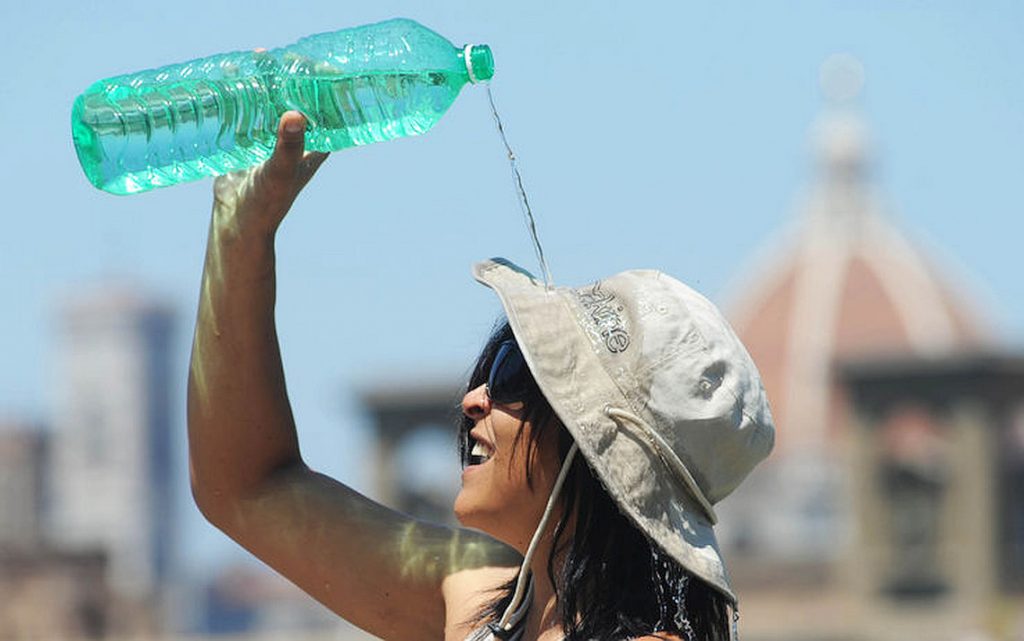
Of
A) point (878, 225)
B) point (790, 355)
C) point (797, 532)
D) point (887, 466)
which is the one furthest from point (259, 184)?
point (878, 225)

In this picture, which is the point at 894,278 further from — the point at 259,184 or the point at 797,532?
the point at 259,184

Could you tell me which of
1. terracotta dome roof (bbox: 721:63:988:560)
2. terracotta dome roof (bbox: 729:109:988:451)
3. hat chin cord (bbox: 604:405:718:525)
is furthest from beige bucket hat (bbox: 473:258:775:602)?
terracotta dome roof (bbox: 729:109:988:451)

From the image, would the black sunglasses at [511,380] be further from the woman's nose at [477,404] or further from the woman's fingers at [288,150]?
the woman's fingers at [288,150]

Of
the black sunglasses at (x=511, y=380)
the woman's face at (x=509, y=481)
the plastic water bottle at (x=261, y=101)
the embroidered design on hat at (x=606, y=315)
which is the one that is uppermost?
the plastic water bottle at (x=261, y=101)

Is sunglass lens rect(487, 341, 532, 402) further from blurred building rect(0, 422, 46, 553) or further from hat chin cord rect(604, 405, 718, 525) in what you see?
blurred building rect(0, 422, 46, 553)

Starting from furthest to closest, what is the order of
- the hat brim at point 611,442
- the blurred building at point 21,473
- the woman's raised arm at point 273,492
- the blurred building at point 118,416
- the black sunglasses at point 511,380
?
the blurred building at point 118,416 → the blurred building at point 21,473 → the woman's raised arm at point 273,492 → the black sunglasses at point 511,380 → the hat brim at point 611,442

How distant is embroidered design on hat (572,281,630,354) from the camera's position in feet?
8.79

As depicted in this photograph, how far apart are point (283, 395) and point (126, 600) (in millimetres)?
34271

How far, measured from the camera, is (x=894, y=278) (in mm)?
83562

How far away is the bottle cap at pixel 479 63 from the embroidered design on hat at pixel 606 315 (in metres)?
0.33

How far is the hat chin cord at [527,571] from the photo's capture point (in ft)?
8.86

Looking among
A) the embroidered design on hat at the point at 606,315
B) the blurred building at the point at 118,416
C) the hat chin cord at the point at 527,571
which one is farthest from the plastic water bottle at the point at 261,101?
the blurred building at the point at 118,416

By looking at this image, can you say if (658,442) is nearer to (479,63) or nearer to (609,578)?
(609,578)

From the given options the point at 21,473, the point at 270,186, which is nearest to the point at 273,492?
the point at 270,186
